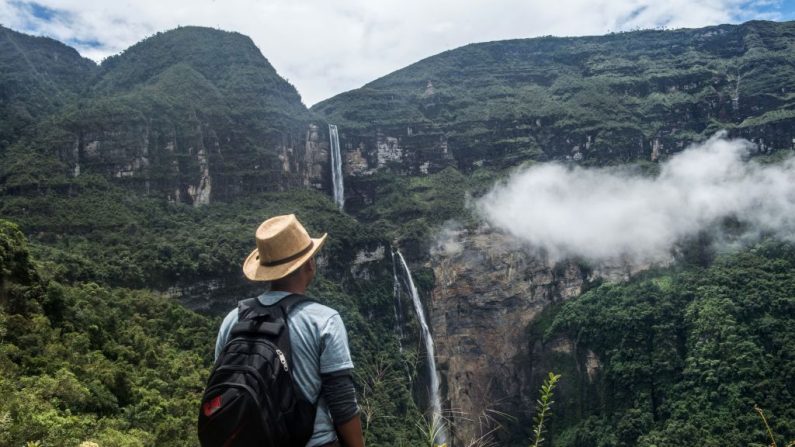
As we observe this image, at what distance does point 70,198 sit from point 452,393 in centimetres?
3025

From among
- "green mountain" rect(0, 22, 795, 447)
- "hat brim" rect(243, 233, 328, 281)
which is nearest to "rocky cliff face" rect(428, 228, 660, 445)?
"green mountain" rect(0, 22, 795, 447)

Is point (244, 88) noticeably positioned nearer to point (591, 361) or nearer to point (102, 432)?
point (591, 361)

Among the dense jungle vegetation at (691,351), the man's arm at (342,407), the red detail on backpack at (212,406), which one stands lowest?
the dense jungle vegetation at (691,351)

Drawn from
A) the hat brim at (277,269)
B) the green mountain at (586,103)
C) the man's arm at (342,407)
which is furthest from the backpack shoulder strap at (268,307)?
the green mountain at (586,103)

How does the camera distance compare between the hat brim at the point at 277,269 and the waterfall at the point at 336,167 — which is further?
the waterfall at the point at 336,167

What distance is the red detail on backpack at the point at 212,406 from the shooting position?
7.38ft

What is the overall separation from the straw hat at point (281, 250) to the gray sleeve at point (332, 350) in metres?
0.41

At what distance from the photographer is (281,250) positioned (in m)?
2.84

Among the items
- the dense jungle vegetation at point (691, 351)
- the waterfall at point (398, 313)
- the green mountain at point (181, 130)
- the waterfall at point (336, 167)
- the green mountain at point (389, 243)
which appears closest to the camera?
the green mountain at point (389, 243)

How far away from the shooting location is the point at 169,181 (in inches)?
1747

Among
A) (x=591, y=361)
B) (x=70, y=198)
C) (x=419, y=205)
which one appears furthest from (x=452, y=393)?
(x=70, y=198)

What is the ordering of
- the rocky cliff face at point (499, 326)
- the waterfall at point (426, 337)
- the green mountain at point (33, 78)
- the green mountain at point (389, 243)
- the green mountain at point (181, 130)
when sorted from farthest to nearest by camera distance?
the rocky cliff face at point (499, 326)
the green mountain at point (33, 78)
the waterfall at point (426, 337)
the green mountain at point (181, 130)
the green mountain at point (389, 243)

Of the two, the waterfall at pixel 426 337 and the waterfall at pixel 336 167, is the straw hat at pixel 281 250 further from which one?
the waterfall at pixel 336 167

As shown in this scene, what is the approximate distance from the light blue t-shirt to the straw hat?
0.30 metres
